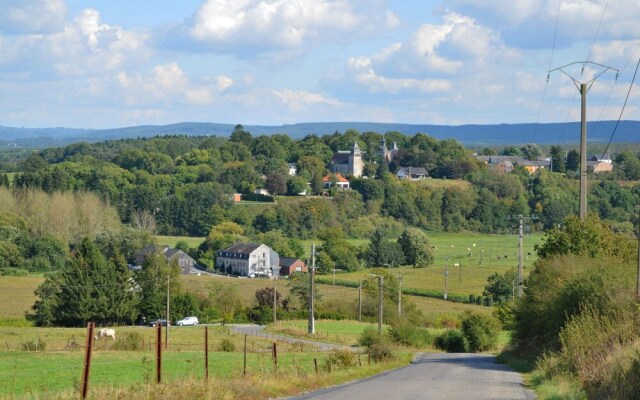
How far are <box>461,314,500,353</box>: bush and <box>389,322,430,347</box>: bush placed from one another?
95.2 inches

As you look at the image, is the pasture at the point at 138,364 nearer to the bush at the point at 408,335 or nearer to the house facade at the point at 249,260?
the bush at the point at 408,335

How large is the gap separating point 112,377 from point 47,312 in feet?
145

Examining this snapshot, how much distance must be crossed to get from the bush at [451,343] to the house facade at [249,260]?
54.7 meters

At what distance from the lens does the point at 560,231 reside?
1711 inches

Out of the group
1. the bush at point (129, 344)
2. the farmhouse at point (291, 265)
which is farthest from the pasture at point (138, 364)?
the farmhouse at point (291, 265)

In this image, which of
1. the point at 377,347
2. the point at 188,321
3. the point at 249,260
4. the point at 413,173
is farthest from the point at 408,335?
the point at 413,173

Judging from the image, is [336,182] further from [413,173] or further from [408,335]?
[408,335]

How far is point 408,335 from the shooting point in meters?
54.9

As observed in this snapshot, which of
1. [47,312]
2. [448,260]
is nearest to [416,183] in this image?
[448,260]

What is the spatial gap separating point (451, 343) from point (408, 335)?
5146 mm

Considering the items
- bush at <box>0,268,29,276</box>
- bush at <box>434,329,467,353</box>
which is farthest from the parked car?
bush at <box>0,268,29,276</box>

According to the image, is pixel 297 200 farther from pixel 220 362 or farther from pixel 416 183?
pixel 220 362

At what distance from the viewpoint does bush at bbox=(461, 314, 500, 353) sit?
57.5 meters

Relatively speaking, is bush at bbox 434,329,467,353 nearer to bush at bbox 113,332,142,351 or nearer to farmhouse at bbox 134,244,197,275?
bush at bbox 113,332,142,351
